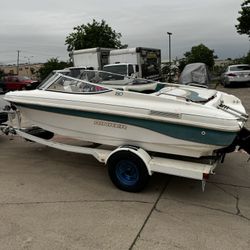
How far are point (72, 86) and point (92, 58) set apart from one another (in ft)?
62.1

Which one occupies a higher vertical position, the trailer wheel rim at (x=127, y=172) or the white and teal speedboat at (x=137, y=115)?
the white and teal speedboat at (x=137, y=115)

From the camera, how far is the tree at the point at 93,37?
114 feet

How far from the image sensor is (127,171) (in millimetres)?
5199

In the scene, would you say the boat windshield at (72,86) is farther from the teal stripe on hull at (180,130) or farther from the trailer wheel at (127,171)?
the trailer wheel at (127,171)

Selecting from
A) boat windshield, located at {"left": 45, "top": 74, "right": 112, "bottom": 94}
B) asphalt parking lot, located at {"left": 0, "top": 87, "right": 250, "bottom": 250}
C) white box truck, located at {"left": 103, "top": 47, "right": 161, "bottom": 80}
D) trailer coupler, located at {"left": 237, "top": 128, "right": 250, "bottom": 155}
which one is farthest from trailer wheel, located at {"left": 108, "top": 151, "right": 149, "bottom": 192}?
white box truck, located at {"left": 103, "top": 47, "right": 161, "bottom": 80}

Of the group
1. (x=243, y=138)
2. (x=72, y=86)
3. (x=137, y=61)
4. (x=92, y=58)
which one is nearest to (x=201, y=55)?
(x=92, y=58)

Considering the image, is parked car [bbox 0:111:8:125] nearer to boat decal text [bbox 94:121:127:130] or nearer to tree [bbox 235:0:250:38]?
boat decal text [bbox 94:121:127:130]

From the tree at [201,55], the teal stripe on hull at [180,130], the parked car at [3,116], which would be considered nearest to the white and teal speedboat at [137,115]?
the teal stripe on hull at [180,130]

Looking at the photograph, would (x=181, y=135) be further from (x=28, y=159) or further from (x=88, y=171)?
(x=28, y=159)

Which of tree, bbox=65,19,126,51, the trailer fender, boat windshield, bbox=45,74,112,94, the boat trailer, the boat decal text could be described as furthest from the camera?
tree, bbox=65,19,126,51

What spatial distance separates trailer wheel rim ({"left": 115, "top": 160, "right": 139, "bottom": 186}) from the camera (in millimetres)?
5109

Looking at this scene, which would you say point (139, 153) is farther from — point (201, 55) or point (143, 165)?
point (201, 55)

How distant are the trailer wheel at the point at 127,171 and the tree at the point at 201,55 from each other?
37.5 meters

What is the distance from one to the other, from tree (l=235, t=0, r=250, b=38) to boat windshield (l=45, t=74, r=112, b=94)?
22154 millimetres
